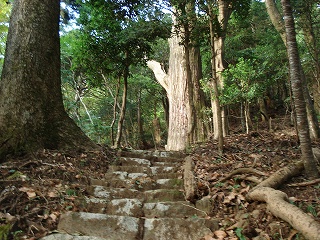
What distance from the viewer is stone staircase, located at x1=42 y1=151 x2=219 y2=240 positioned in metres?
3.09

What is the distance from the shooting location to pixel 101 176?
473 cm

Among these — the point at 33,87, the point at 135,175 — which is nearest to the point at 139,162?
the point at 135,175

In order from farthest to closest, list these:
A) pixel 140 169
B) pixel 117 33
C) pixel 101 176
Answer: pixel 117 33 → pixel 140 169 → pixel 101 176

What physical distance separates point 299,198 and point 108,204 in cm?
249

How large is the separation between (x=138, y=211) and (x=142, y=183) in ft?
2.81

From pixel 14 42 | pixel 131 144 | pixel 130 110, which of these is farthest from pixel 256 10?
pixel 14 42

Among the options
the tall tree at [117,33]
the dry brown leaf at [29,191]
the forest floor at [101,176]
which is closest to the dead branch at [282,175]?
the forest floor at [101,176]

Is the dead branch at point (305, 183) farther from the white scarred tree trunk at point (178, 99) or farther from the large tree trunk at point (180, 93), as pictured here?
the white scarred tree trunk at point (178, 99)

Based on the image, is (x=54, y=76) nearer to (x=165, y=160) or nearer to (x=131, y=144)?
(x=165, y=160)

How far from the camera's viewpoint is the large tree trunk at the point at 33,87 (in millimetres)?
4598

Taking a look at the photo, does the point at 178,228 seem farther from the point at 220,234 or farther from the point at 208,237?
the point at 220,234

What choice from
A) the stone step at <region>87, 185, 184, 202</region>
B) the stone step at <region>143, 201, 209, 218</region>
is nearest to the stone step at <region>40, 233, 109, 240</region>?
the stone step at <region>143, 201, 209, 218</region>

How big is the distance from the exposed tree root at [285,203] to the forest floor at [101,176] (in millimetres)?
96

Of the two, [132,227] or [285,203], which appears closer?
[285,203]
